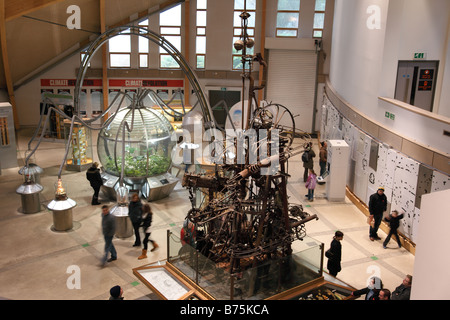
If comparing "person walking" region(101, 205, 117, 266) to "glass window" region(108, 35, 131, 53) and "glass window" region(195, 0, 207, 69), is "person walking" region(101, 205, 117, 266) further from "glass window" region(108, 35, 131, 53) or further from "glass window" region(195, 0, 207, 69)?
"glass window" region(108, 35, 131, 53)

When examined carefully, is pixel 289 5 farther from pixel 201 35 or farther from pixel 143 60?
pixel 143 60

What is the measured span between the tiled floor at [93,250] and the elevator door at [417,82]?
3.38 metres

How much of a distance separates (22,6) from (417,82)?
1266 cm

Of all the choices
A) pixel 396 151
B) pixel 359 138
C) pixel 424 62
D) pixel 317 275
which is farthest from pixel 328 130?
pixel 317 275

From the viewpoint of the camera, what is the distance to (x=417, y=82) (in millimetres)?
12594

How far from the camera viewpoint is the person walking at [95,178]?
12.4 meters

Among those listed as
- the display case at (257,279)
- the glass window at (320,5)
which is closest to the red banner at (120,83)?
the glass window at (320,5)

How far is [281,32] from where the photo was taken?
21.3 meters

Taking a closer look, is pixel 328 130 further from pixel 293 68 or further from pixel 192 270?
pixel 192 270

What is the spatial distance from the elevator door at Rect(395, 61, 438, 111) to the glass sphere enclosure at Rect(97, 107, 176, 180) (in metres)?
6.60

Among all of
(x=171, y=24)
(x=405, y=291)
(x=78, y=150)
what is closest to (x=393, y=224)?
(x=405, y=291)

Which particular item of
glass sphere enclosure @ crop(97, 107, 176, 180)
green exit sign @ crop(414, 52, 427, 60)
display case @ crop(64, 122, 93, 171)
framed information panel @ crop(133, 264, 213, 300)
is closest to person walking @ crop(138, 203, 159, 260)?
framed information panel @ crop(133, 264, 213, 300)

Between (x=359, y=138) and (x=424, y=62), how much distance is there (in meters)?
2.62

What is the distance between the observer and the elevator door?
12.5 meters
